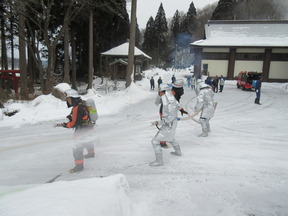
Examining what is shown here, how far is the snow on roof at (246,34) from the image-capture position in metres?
28.8

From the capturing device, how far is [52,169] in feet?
16.0

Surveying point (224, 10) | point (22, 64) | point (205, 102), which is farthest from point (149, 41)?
point (205, 102)

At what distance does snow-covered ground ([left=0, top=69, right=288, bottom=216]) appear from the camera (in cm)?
283

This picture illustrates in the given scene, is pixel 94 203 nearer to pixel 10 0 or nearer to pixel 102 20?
pixel 10 0

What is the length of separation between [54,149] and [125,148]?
1917mm

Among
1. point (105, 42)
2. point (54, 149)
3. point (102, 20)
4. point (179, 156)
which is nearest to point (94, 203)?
point (179, 156)

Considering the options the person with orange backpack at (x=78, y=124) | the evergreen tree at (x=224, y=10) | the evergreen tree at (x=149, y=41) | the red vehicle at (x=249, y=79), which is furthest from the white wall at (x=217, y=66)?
the evergreen tree at (x=224, y=10)

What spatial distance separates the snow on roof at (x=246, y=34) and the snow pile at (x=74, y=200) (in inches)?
1100

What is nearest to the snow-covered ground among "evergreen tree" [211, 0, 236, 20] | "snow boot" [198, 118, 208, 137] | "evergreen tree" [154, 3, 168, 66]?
"snow boot" [198, 118, 208, 137]

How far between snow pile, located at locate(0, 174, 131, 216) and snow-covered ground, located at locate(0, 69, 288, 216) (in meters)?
0.01

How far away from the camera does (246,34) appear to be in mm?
31531

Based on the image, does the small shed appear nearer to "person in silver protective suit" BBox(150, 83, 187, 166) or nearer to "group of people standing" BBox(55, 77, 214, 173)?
"group of people standing" BBox(55, 77, 214, 173)

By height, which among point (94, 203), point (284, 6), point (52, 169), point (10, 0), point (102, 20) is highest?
point (284, 6)

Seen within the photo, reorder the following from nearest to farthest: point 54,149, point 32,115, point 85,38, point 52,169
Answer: point 52,169, point 54,149, point 32,115, point 85,38
